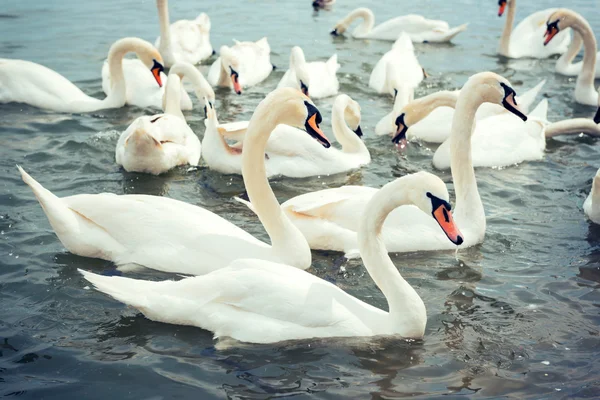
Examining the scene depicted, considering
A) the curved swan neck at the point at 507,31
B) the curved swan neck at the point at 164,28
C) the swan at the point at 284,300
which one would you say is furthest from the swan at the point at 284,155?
the curved swan neck at the point at 507,31

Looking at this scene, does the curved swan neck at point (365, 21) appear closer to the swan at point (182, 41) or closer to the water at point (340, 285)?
the swan at point (182, 41)

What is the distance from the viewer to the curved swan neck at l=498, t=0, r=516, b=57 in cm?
1669

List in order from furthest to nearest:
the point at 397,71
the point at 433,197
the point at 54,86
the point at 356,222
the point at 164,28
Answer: the point at 164,28, the point at 397,71, the point at 54,86, the point at 356,222, the point at 433,197

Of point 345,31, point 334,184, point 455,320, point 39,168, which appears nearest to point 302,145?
point 334,184

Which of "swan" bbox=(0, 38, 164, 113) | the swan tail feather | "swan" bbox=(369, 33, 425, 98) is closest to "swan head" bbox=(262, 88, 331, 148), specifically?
the swan tail feather

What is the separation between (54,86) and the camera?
1223 cm

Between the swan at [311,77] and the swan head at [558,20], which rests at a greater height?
the swan head at [558,20]

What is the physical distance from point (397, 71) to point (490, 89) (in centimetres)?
475

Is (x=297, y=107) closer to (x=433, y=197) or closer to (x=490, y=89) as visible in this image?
(x=433, y=197)

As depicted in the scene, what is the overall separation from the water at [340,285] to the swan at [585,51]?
307mm

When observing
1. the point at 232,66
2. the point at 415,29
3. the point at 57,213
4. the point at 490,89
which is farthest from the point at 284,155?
the point at 415,29

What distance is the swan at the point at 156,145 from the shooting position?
31.4ft

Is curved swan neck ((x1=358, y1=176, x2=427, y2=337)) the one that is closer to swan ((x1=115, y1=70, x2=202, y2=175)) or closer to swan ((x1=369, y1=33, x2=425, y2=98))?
swan ((x1=115, y1=70, x2=202, y2=175))

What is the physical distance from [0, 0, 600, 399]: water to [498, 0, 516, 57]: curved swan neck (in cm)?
373
